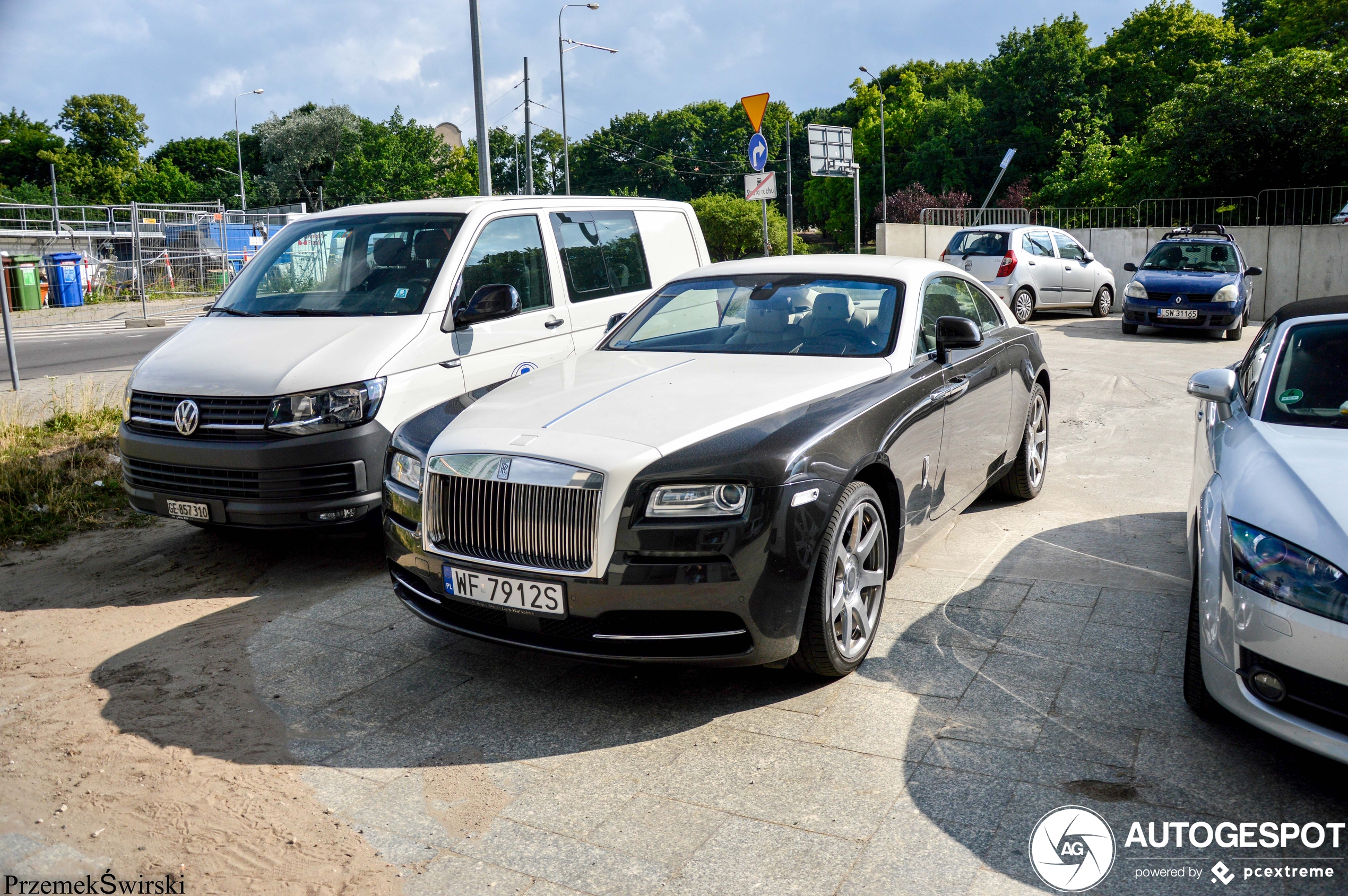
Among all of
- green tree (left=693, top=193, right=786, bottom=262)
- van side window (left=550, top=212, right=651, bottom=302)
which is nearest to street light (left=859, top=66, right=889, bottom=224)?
green tree (left=693, top=193, right=786, bottom=262)

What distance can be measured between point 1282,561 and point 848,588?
Result: 1504 millimetres

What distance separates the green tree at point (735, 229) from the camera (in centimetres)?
7369

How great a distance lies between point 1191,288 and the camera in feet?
54.4

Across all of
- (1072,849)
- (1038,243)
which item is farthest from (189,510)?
(1038,243)

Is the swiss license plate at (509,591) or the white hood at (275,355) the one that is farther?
the white hood at (275,355)

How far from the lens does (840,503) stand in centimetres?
392

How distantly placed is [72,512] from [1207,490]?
6640mm

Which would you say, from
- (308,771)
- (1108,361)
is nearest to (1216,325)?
(1108,361)

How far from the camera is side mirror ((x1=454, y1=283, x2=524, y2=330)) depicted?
616 cm

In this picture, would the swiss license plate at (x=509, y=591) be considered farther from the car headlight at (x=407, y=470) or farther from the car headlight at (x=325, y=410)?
the car headlight at (x=325, y=410)

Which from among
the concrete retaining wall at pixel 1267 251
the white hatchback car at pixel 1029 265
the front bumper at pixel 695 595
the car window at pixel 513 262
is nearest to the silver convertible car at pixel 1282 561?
the front bumper at pixel 695 595

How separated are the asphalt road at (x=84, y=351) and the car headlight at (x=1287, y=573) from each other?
14269 millimetres

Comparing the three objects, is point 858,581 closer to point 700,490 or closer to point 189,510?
point 700,490

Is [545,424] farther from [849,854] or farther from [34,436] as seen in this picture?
[34,436]
